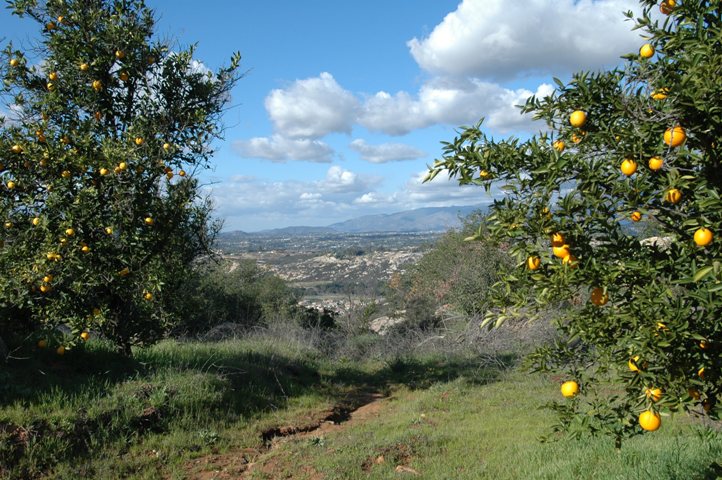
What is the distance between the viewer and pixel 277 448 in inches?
276

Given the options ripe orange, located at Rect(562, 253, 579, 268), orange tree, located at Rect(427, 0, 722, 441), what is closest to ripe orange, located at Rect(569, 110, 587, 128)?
orange tree, located at Rect(427, 0, 722, 441)

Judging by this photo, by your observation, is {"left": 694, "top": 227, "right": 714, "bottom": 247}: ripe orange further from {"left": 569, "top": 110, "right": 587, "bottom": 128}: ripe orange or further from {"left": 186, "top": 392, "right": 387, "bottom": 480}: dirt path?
{"left": 186, "top": 392, "right": 387, "bottom": 480}: dirt path

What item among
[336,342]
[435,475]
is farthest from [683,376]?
[336,342]

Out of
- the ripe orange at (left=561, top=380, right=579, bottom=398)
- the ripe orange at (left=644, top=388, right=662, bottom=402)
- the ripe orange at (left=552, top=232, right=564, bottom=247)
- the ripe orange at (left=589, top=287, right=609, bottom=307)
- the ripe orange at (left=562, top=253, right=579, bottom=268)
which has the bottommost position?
the ripe orange at (left=561, top=380, right=579, bottom=398)

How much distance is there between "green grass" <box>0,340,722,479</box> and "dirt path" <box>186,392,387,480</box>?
0.07 meters

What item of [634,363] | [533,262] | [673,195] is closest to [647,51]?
[673,195]

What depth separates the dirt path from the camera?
6004mm

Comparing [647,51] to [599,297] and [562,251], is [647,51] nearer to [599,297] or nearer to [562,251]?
[562,251]

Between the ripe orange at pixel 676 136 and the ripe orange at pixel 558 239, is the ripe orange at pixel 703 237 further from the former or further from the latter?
A: the ripe orange at pixel 558 239

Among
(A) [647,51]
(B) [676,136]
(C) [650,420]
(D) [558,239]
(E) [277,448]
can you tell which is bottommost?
(E) [277,448]

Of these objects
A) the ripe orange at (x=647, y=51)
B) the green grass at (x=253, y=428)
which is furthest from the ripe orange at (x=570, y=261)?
the green grass at (x=253, y=428)

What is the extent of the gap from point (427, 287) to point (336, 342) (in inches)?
420

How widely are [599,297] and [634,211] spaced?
45 cm

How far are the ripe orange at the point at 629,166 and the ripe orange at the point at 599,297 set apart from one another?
57cm
